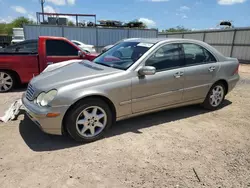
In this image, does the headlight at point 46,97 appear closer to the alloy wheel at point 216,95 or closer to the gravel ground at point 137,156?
the gravel ground at point 137,156

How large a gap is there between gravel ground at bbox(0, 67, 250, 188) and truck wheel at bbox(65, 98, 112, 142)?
159 mm

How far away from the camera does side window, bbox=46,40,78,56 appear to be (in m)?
6.42

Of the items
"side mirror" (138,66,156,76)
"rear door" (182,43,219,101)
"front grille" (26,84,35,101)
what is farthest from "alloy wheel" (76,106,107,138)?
"rear door" (182,43,219,101)

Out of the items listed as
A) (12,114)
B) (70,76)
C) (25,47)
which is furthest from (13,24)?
(70,76)

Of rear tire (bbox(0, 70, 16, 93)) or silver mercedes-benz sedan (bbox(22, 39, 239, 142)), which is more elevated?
silver mercedes-benz sedan (bbox(22, 39, 239, 142))

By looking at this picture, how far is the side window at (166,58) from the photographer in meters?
3.83

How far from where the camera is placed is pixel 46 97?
310cm

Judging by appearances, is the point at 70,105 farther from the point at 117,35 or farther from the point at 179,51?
the point at 117,35

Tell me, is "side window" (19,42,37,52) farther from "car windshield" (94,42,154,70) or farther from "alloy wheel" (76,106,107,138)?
"alloy wheel" (76,106,107,138)

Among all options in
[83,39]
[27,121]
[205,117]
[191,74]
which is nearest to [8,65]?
[27,121]

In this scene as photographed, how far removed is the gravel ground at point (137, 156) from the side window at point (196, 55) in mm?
1212

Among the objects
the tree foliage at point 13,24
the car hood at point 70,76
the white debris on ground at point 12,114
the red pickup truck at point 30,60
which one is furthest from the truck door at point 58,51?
the tree foliage at point 13,24

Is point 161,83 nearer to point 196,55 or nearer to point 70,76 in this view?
point 196,55

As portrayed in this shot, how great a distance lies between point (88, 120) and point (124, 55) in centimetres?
153
